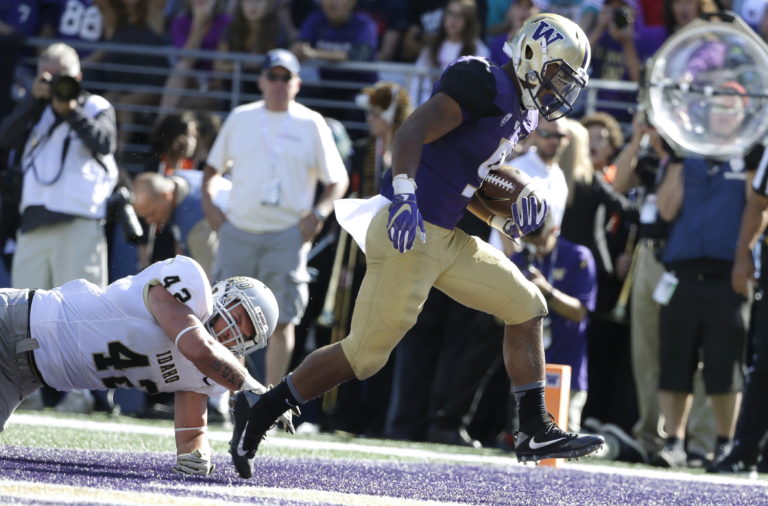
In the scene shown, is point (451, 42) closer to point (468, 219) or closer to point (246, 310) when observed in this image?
point (468, 219)

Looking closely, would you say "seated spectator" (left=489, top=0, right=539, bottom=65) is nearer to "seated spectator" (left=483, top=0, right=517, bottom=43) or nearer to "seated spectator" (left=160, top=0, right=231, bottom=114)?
"seated spectator" (left=483, top=0, right=517, bottom=43)

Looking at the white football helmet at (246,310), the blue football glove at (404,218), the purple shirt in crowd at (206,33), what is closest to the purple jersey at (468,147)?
the blue football glove at (404,218)

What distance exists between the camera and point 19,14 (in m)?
11.4

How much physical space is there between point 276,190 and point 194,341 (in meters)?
3.53

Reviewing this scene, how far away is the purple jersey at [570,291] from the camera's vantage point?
862 centimetres

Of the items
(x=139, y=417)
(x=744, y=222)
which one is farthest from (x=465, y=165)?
(x=139, y=417)

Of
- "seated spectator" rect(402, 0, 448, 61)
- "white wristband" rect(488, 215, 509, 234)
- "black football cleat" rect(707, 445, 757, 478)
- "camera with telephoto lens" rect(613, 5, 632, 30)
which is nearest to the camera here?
"white wristband" rect(488, 215, 509, 234)

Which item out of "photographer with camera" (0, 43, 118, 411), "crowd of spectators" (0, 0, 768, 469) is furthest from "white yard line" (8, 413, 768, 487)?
"photographer with camera" (0, 43, 118, 411)

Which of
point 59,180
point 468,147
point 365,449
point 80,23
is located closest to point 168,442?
point 365,449

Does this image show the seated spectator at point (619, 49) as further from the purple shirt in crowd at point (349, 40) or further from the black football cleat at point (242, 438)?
the black football cleat at point (242, 438)

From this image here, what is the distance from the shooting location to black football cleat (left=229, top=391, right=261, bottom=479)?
538 centimetres

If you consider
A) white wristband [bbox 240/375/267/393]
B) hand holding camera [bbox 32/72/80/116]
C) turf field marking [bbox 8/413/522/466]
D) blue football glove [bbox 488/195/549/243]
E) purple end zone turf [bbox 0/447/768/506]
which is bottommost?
turf field marking [bbox 8/413/522/466]

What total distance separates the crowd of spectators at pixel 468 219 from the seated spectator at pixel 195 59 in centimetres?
2

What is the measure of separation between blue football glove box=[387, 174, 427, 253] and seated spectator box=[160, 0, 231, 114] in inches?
229
